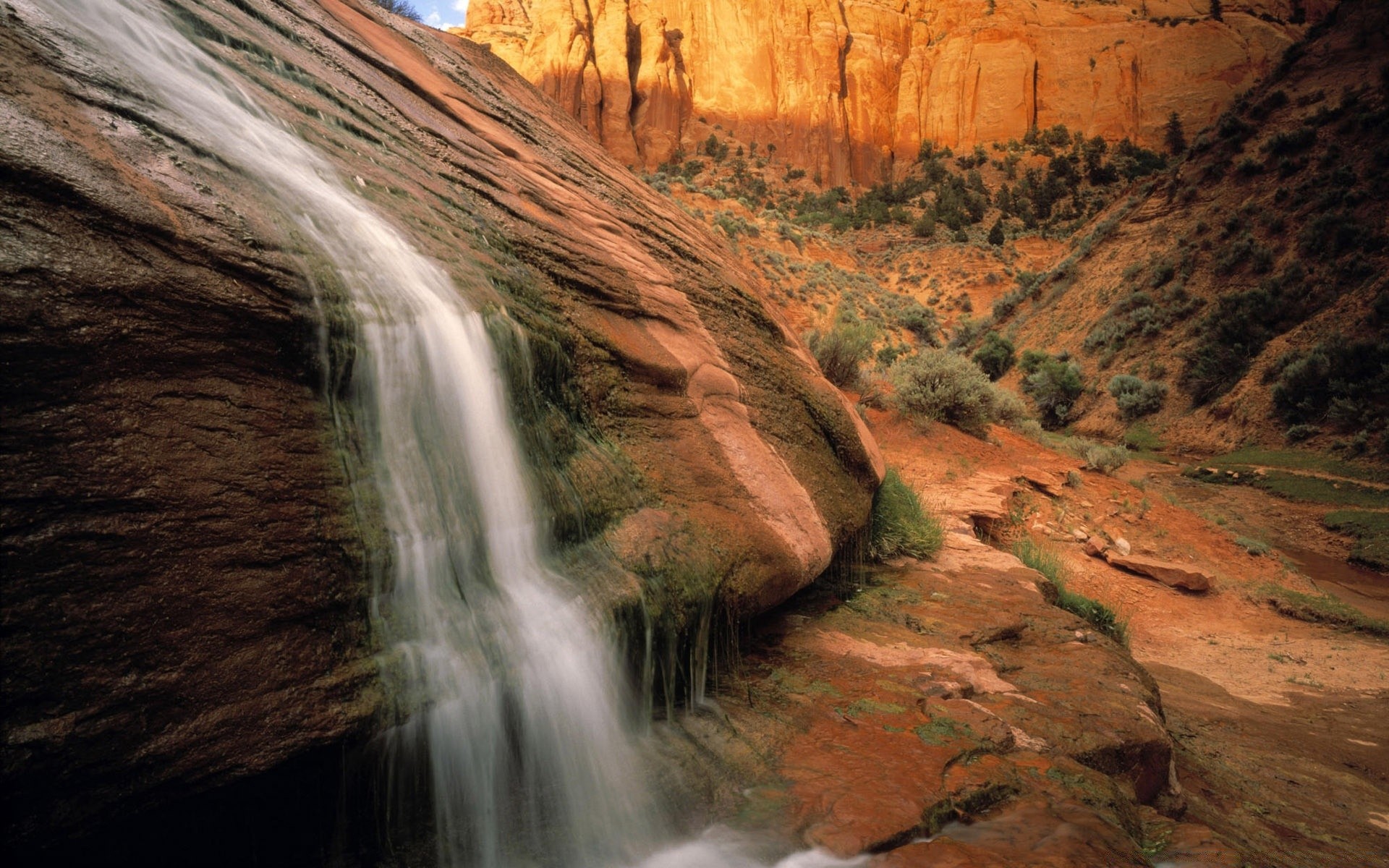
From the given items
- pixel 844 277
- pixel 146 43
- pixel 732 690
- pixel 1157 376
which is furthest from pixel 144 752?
pixel 844 277

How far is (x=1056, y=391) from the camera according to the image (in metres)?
23.3

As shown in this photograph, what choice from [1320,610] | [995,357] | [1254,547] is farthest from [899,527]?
[995,357]

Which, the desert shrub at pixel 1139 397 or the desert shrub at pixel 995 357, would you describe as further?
the desert shrub at pixel 995 357

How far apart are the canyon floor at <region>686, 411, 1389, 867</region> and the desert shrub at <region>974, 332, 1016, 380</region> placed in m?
20.8

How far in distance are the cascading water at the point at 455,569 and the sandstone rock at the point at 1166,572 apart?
891cm

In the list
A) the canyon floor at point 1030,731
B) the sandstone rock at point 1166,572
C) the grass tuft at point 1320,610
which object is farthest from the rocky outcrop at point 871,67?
the canyon floor at point 1030,731

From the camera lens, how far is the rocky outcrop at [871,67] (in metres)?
47.4

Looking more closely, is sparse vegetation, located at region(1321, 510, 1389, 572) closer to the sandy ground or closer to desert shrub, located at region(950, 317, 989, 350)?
the sandy ground

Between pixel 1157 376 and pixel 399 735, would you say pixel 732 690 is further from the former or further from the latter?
pixel 1157 376

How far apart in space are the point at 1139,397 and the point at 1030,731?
70.9 ft

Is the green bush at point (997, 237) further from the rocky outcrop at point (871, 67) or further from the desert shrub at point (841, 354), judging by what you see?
the desert shrub at point (841, 354)

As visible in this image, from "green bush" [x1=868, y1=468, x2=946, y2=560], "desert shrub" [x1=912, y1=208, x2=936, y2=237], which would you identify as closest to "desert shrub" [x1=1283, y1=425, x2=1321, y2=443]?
"green bush" [x1=868, y1=468, x2=946, y2=560]

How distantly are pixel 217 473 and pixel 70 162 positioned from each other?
96 cm

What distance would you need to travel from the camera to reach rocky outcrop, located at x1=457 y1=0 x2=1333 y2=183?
155ft
